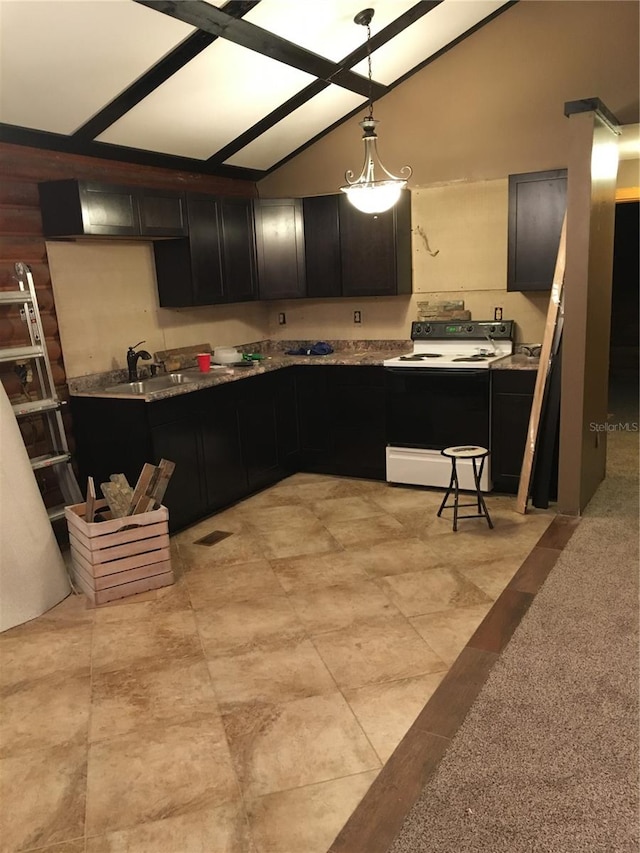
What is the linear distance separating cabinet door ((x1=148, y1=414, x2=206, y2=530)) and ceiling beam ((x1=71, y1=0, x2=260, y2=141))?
181cm

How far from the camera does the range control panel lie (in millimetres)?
4906

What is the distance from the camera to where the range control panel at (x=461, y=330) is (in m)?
4.91

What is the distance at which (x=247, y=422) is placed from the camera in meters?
4.77

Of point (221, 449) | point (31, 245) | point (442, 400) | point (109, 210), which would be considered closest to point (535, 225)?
point (442, 400)

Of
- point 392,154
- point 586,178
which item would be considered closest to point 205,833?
point 586,178

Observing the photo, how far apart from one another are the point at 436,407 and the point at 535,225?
141 cm

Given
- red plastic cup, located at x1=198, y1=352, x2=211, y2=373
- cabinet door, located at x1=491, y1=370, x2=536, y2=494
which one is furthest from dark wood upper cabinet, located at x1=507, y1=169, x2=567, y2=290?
red plastic cup, located at x1=198, y1=352, x2=211, y2=373

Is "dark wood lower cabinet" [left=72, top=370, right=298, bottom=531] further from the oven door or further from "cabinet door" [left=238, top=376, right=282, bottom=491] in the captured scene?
the oven door

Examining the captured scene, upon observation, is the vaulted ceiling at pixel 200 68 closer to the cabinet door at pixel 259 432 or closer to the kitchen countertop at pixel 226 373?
the kitchen countertop at pixel 226 373

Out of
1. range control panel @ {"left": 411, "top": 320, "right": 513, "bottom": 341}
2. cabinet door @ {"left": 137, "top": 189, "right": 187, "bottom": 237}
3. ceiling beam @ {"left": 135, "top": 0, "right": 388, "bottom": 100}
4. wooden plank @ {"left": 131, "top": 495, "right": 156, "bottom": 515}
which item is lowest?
wooden plank @ {"left": 131, "top": 495, "right": 156, "bottom": 515}

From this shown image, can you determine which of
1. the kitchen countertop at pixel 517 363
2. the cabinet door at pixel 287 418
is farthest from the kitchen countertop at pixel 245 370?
the cabinet door at pixel 287 418

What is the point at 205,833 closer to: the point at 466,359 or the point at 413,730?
the point at 413,730

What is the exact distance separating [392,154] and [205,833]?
4.78 m

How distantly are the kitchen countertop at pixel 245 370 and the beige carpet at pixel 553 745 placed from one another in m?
1.89
